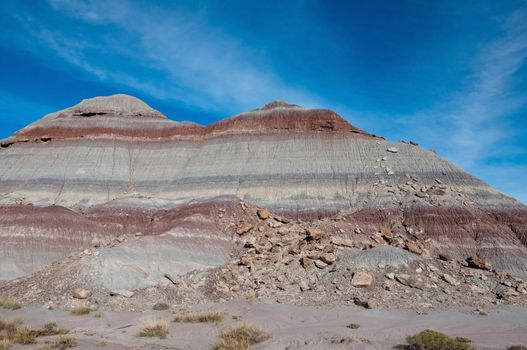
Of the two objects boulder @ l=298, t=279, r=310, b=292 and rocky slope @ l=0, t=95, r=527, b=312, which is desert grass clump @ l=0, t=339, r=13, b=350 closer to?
rocky slope @ l=0, t=95, r=527, b=312

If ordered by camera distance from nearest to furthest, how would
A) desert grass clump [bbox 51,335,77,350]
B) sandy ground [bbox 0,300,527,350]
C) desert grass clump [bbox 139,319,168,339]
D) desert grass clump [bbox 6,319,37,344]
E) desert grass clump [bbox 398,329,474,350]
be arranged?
desert grass clump [bbox 398,329,474,350] → desert grass clump [bbox 51,335,77,350] → sandy ground [bbox 0,300,527,350] → desert grass clump [bbox 6,319,37,344] → desert grass clump [bbox 139,319,168,339]

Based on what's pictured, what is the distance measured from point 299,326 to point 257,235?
533 inches

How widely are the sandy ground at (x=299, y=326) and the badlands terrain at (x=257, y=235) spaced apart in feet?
0.34

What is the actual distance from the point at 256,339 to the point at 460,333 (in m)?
7.63

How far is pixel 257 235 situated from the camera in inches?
1200

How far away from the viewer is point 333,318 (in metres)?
18.8

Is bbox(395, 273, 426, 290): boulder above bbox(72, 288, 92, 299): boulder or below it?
above

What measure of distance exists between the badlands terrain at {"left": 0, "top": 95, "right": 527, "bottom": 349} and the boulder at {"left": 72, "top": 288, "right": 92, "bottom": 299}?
0.06 metres

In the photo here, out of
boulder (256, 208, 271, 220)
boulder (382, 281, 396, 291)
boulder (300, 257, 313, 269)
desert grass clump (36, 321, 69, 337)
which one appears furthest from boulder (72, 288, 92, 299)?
boulder (382, 281, 396, 291)

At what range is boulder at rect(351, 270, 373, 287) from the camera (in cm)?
2269

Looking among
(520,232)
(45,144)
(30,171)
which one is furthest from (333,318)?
(45,144)

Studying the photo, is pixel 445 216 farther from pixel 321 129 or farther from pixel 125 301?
pixel 125 301

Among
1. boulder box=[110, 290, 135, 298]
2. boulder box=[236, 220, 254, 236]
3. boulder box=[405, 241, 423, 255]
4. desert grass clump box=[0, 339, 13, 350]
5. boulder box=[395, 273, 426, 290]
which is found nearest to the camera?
desert grass clump box=[0, 339, 13, 350]

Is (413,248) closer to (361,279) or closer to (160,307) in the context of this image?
(361,279)
